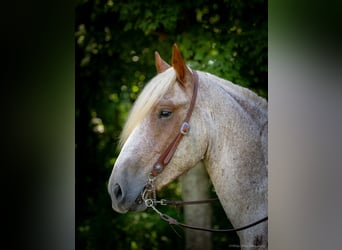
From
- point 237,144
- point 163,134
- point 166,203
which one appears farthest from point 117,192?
point 237,144

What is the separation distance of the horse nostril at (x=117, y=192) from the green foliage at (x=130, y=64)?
107 millimetres

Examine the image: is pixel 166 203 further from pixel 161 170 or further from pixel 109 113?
pixel 109 113

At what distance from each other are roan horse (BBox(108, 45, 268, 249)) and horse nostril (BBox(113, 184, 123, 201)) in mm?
45

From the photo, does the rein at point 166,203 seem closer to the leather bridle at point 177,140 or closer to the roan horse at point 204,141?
the roan horse at point 204,141

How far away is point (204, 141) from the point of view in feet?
13.3

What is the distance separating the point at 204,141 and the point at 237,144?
0.22m

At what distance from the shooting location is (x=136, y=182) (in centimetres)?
405

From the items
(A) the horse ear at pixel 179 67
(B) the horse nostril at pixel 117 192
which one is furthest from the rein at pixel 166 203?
(A) the horse ear at pixel 179 67
